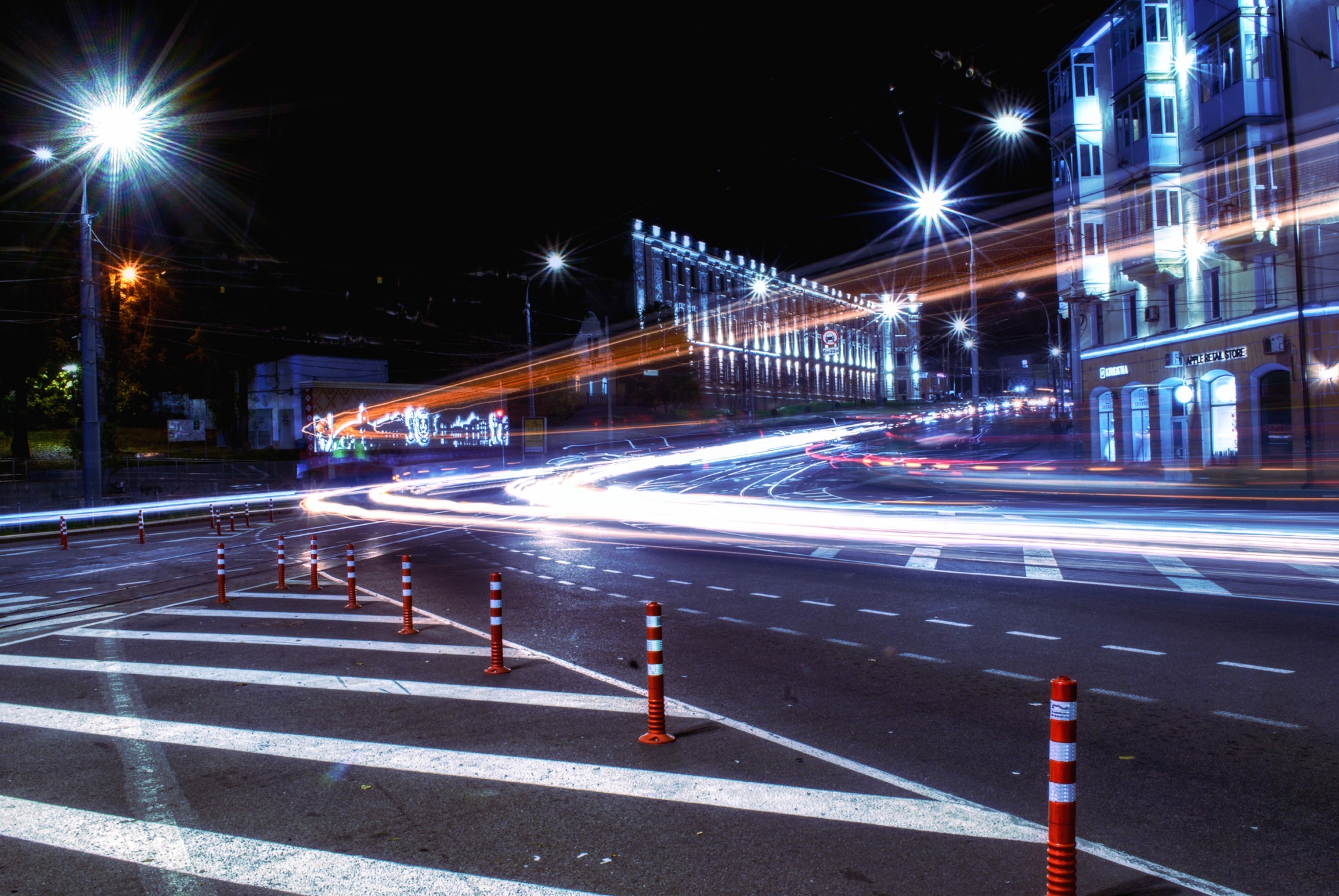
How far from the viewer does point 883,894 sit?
3.89 metres

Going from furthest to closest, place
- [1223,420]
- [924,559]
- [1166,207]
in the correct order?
[1166,207]
[1223,420]
[924,559]

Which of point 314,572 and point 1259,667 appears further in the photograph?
point 314,572

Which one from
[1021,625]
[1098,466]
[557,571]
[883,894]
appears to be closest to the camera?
[883,894]

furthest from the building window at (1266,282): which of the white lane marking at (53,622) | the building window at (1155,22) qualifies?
the white lane marking at (53,622)

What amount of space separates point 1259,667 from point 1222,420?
2614 centimetres

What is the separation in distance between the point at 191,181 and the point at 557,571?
35.0 metres

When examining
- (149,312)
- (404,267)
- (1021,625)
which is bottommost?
(1021,625)

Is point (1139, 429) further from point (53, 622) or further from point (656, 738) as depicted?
point (53, 622)

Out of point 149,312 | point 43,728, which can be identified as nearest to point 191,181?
point 149,312

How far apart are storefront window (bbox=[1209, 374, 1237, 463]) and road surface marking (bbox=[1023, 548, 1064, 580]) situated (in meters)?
17.5

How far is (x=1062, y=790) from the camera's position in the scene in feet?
11.5

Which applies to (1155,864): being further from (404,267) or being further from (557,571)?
(404,267)

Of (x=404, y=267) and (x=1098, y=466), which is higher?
(x=404, y=267)

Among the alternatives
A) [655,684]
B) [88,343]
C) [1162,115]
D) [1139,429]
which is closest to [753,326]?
[1139,429]
